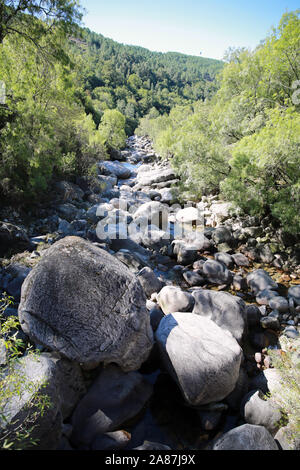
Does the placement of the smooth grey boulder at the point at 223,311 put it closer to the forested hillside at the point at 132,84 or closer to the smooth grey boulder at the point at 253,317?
the smooth grey boulder at the point at 253,317

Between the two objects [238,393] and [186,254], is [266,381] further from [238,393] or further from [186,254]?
[186,254]

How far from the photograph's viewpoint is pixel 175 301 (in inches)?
280

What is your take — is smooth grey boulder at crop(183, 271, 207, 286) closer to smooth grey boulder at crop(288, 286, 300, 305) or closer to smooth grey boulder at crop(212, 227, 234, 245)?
smooth grey boulder at crop(288, 286, 300, 305)

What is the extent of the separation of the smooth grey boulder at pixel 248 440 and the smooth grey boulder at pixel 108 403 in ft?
5.58

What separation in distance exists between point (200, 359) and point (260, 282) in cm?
548

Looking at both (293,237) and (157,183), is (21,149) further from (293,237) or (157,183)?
(157,183)

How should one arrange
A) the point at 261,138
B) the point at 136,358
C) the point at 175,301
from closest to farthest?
the point at 136,358, the point at 175,301, the point at 261,138

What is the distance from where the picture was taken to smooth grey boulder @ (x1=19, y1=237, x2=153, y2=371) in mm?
4566

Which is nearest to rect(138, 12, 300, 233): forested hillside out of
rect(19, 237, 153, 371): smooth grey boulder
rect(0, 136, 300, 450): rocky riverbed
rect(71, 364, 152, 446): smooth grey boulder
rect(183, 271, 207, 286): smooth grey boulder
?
rect(183, 271, 207, 286): smooth grey boulder

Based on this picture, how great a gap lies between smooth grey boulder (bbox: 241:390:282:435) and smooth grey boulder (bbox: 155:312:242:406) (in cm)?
42

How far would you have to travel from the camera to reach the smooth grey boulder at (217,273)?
9648mm

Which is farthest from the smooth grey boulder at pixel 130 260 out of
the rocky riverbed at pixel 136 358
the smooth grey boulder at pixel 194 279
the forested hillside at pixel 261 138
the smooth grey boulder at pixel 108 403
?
the forested hillside at pixel 261 138

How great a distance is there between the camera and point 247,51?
15508mm

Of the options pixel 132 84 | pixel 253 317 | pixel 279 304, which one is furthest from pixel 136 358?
pixel 132 84
